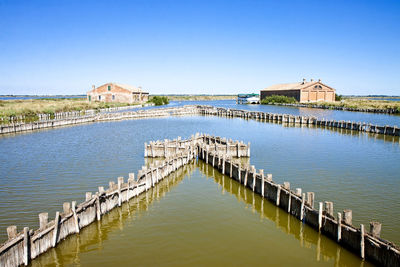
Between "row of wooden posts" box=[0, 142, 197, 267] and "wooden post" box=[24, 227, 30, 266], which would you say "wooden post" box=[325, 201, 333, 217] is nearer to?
"row of wooden posts" box=[0, 142, 197, 267]

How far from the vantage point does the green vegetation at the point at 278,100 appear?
108 m

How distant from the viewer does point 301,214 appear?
13.4m

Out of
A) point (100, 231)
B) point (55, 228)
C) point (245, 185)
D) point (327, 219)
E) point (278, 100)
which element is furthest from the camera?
point (278, 100)

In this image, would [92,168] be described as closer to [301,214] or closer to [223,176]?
[223,176]

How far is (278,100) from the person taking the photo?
113m

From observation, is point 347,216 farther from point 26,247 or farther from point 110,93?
point 110,93

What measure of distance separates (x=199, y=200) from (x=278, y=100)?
10147cm

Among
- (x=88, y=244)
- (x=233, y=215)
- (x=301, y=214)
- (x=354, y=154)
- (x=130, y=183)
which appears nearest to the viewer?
(x=88, y=244)

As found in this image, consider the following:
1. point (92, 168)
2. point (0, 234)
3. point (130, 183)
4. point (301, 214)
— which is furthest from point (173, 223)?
point (92, 168)

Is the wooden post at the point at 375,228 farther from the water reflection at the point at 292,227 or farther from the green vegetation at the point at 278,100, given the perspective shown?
the green vegetation at the point at 278,100

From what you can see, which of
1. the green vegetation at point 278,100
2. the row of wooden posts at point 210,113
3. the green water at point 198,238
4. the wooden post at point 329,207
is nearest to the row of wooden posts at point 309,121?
the row of wooden posts at point 210,113

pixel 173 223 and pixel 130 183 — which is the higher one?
pixel 130 183

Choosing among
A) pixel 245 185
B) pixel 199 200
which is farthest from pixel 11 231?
pixel 245 185

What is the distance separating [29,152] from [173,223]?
1995 centimetres
